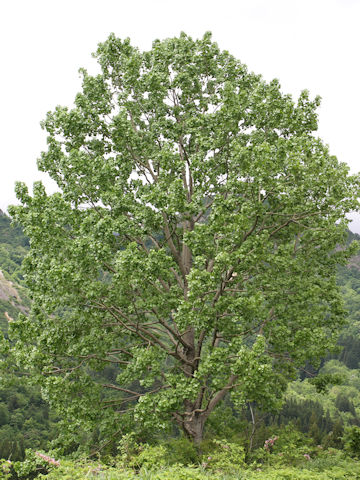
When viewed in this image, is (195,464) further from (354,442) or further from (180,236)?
(180,236)

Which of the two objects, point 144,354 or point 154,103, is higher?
point 154,103

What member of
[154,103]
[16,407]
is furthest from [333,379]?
[16,407]

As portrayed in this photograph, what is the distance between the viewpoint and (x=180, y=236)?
46.0 feet

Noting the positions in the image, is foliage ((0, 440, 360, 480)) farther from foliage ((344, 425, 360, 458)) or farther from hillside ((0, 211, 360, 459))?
hillside ((0, 211, 360, 459))

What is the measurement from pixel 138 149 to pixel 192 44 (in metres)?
3.84

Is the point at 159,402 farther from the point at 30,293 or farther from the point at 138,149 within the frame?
the point at 138,149

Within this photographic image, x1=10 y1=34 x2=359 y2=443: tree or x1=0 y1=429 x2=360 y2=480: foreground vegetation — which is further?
x1=10 y1=34 x2=359 y2=443: tree

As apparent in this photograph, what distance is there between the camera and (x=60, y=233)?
11.4m

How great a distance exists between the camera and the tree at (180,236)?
10.7m

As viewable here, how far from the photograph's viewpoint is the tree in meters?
10.7

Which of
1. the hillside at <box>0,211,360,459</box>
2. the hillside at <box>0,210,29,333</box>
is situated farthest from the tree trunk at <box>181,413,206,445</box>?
the hillside at <box>0,210,29,333</box>

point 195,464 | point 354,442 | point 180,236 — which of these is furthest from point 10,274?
point 354,442

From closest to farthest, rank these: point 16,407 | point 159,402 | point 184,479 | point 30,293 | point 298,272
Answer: point 184,479 → point 159,402 → point 30,293 → point 298,272 → point 16,407

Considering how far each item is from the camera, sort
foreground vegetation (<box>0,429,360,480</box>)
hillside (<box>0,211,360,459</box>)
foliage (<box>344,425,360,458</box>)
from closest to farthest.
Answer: foreground vegetation (<box>0,429,360,480</box>) → foliage (<box>344,425,360,458</box>) → hillside (<box>0,211,360,459</box>)
